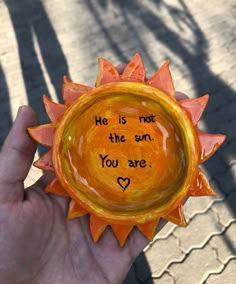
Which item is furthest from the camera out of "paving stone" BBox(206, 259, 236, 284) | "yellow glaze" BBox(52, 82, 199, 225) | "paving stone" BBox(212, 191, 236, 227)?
"paving stone" BBox(212, 191, 236, 227)

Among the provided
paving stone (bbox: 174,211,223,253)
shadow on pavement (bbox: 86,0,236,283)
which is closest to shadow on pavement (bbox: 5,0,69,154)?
shadow on pavement (bbox: 86,0,236,283)

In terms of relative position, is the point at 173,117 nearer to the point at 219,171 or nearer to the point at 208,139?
the point at 208,139

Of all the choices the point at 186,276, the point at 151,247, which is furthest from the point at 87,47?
the point at 186,276

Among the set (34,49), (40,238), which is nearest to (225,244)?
(40,238)

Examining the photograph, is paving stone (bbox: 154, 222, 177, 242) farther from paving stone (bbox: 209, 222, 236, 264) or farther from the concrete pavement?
paving stone (bbox: 209, 222, 236, 264)

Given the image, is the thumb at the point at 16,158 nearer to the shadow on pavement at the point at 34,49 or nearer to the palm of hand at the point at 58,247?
the palm of hand at the point at 58,247

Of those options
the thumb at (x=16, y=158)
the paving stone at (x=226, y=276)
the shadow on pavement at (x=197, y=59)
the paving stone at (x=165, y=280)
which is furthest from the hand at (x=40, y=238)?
the shadow on pavement at (x=197, y=59)
